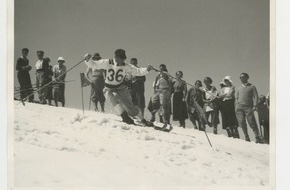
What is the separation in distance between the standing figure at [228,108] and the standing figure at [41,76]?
133 cm

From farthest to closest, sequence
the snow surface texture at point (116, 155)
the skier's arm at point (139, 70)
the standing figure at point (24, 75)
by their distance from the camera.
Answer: the skier's arm at point (139, 70), the standing figure at point (24, 75), the snow surface texture at point (116, 155)

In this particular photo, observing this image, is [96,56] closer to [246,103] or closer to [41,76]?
[41,76]

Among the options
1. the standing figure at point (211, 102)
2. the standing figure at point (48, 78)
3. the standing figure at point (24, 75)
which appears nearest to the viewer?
the standing figure at point (24, 75)

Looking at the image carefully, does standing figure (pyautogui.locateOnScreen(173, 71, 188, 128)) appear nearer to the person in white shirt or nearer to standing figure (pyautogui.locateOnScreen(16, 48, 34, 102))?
the person in white shirt

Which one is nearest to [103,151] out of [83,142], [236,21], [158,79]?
[83,142]

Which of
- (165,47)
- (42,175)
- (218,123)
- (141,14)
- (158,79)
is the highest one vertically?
(141,14)

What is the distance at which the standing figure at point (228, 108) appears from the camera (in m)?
3.86

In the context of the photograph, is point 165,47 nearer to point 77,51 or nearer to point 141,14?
point 141,14

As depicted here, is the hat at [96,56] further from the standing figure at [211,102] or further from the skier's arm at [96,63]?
the standing figure at [211,102]

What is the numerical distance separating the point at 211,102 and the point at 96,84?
903mm

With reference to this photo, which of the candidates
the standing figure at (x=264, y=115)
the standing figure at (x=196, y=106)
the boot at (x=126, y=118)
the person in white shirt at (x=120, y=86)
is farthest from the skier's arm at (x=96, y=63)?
the standing figure at (x=264, y=115)

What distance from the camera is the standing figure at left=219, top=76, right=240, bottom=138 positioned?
3.86m

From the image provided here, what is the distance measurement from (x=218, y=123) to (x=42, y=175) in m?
1.37

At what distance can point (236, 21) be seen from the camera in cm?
389
